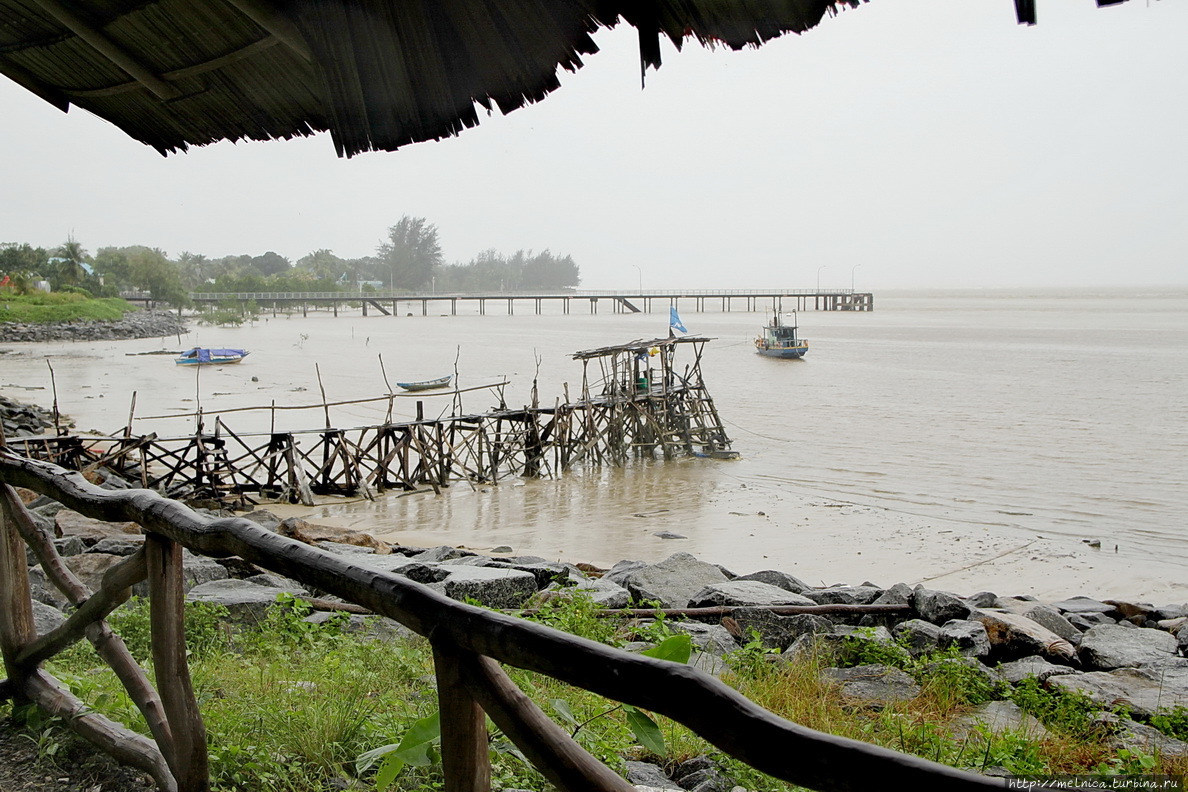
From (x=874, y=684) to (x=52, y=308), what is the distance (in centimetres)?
5464

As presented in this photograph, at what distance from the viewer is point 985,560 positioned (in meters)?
11.5

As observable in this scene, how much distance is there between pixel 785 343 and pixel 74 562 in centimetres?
3912

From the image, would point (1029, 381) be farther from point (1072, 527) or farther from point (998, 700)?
point (998, 700)

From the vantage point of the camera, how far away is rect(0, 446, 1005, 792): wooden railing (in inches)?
46.9

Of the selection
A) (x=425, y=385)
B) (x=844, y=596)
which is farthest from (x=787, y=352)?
(x=844, y=596)

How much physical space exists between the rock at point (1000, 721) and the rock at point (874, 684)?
0.29 metres

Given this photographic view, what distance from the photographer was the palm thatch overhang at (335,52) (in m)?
2.11

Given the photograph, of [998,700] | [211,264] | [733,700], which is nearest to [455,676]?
[733,700]

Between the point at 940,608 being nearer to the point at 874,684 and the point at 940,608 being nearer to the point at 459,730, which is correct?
the point at 874,684

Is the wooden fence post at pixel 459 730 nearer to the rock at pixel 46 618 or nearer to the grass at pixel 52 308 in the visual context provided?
the rock at pixel 46 618

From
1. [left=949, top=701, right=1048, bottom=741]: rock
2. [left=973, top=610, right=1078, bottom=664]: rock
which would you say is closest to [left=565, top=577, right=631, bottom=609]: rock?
[left=949, top=701, right=1048, bottom=741]: rock

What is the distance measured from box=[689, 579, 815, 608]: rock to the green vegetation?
101 cm

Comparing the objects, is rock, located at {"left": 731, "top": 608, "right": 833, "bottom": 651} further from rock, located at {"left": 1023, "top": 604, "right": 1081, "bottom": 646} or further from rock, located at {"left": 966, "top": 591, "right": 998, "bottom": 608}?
rock, located at {"left": 966, "top": 591, "right": 998, "bottom": 608}

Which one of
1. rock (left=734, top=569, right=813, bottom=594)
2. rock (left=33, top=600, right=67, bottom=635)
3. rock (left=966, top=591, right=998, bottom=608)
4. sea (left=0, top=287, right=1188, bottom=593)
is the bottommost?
sea (left=0, top=287, right=1188, bottom=593)
